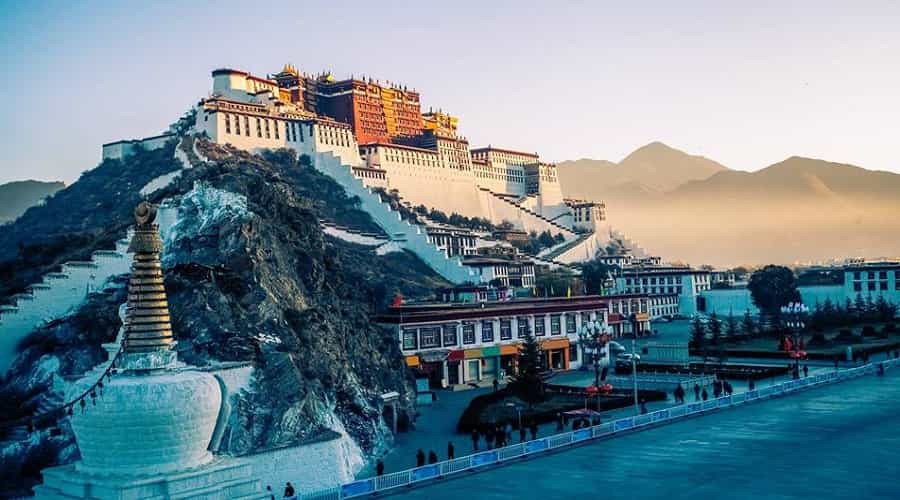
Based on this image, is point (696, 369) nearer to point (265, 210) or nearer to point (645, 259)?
point (265, 210)

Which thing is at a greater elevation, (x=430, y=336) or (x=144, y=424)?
(x=430, y=336)

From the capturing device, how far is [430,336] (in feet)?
165

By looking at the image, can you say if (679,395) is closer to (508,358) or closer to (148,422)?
(508,358)

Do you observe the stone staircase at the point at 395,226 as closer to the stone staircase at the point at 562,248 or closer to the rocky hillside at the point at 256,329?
the stone staircase at the point at 562,248

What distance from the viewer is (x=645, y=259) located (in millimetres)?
131875

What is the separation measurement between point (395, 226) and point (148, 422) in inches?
2863

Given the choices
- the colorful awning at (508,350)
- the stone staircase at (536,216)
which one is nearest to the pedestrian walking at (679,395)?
the colorful awning at (508,350)

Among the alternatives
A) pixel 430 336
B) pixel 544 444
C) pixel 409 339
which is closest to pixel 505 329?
pixel 430 336

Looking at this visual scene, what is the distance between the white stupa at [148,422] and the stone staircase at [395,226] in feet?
205

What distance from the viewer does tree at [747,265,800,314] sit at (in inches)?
3656

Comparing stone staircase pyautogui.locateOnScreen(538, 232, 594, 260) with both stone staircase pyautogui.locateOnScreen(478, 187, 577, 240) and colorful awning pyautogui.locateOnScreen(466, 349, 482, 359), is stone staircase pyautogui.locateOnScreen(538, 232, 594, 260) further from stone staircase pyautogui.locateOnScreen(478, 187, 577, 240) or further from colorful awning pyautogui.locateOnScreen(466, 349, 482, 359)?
colorful awning pyautogui.locateOnScreen(466, 349, 482, 359)

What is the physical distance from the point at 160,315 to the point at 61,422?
33.3 feet

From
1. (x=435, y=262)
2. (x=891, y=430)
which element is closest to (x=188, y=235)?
(x=891, y=430)

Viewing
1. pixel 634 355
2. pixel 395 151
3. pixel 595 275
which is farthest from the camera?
pixel 395 151
